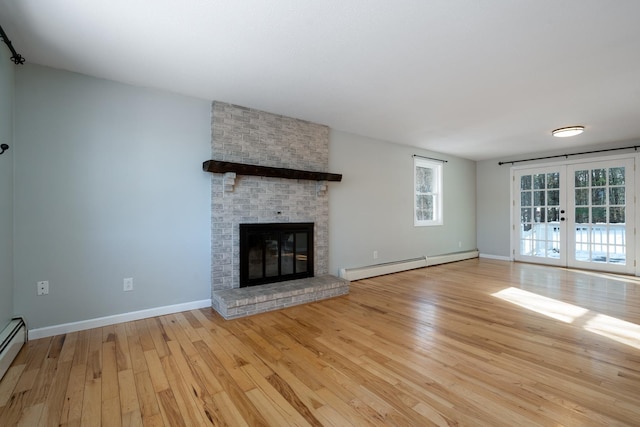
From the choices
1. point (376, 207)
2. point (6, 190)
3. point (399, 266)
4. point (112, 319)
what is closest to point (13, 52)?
point (6, 190)

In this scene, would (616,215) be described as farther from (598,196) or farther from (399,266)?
(399,266)

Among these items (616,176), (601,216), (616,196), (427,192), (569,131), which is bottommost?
(601,216)

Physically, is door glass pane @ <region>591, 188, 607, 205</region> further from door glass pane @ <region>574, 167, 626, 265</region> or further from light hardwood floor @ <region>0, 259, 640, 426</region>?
light hardwood floor @ <region>0, 259, 640, 426</region>

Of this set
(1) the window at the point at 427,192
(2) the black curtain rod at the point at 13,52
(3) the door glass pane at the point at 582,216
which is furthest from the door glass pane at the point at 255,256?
(3) the door glass pane at the point at 582,216

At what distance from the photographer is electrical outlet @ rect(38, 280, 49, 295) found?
2.51 m

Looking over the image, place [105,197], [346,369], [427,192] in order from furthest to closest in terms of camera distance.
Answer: [427,192]
[105,197]
[346,369]

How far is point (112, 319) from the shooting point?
2.78m

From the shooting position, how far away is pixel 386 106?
350 cm

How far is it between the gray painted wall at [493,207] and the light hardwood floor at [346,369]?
333 centimetres

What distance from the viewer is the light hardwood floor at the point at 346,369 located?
1.57 meters

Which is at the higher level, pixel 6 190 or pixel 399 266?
pixel 6 190

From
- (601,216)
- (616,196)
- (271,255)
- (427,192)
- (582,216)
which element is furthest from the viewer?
(427,192)

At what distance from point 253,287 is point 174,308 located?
84cm

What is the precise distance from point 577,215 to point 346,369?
6.02 m
